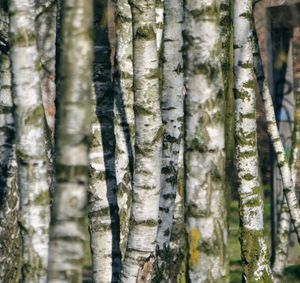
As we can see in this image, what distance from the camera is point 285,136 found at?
15938mm

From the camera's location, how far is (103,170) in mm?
9211

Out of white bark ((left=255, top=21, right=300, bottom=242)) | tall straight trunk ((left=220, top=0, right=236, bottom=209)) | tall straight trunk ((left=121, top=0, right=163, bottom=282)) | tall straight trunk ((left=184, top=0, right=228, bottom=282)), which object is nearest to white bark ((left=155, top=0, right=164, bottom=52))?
tall straight trunk ((left=220, top=0, right=236, bottom=209))

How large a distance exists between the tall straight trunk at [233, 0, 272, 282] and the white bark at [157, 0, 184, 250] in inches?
23.8

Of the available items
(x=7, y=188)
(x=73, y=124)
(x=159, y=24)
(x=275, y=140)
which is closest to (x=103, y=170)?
(x=159, y=24)

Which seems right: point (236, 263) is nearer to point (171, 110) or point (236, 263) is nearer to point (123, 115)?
point (123, 115)

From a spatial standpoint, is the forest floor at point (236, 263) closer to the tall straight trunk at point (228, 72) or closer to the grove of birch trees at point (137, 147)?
the grove of birch trees at point (137, 147)

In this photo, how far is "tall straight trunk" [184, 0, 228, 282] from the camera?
604 centimetres

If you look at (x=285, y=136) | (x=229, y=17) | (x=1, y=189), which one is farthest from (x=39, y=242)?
(x=285, y=136)

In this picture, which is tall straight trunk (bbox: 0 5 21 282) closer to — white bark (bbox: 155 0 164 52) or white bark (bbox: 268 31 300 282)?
white bark (bbox: 155 0 164 52)

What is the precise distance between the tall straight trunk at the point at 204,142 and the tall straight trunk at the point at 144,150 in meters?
1.68

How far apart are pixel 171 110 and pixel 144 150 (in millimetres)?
1009

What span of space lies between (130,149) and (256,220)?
3.95 ft

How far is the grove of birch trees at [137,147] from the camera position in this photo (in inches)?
216

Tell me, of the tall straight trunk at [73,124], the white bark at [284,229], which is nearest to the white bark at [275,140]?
the white bark at [284,229]
